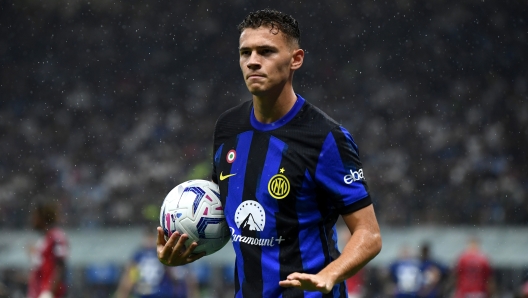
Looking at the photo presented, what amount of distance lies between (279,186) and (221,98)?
50.4 ft

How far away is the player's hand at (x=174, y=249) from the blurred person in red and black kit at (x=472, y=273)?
8.46 metres

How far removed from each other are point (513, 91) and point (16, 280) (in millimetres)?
10821

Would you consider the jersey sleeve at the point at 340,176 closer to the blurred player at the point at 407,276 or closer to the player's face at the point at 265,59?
the player's face at the point at 265,59

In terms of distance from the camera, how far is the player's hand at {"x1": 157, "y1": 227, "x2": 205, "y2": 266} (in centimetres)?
310

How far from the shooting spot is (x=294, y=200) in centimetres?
293

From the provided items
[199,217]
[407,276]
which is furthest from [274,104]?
[407,276]

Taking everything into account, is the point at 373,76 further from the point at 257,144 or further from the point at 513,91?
the point at 257,144

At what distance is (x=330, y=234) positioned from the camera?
3.02 metres

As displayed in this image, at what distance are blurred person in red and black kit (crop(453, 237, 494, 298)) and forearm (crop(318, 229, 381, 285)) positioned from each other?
854 cm

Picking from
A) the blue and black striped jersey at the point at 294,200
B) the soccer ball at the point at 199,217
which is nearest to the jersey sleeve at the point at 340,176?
the blue and black striped jersey at the point at 294,200

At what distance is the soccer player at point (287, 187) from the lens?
2904 mm

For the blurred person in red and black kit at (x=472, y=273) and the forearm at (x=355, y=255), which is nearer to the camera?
the forearm at (x=355, y=255)

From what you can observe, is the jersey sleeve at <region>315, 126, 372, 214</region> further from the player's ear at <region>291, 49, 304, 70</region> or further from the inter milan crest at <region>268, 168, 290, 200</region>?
the player's ear at <region>291, 49, 304, 70</region>

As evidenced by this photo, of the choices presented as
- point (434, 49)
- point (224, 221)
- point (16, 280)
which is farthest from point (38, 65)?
point (224, 221)
